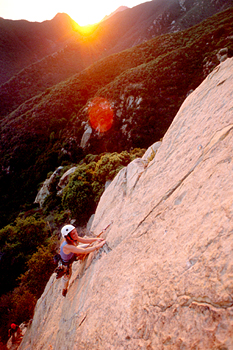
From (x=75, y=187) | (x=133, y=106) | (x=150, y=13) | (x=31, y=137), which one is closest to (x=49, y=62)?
(x=31, y=137)

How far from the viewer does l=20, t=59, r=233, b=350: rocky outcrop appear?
1878 mm

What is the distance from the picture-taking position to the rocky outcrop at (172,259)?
1.88m

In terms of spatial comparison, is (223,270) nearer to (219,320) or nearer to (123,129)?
(219,320)

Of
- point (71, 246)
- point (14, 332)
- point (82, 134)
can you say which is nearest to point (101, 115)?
point (82, 134)

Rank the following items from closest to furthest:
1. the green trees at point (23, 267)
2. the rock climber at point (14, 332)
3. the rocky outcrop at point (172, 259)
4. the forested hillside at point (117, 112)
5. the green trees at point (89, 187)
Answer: the rocky outcrop at point (172, 259), the rock climber at point (14, 332), the green trees at point (23, 267), the green trees at point (89, 187), the forested hillside at point (117, 112)

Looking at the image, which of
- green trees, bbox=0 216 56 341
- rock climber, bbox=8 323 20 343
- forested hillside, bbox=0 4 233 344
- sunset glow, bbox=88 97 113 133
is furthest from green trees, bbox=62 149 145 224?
sunset glow, bbox=88 97 113 133

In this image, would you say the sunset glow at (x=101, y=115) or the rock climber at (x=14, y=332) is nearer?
the rock climber at (x=14, y=332)

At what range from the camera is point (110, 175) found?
1589 centimetres

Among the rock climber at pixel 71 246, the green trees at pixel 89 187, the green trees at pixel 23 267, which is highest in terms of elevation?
the rock climber at pixel 71 246

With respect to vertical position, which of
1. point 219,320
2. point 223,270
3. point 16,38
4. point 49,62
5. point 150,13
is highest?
point 16,38

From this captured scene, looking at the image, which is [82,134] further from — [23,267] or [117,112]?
[23,267]

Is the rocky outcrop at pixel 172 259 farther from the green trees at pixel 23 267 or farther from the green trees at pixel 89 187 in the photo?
the green trees at pixel 89 187

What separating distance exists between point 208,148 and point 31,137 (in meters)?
44.9

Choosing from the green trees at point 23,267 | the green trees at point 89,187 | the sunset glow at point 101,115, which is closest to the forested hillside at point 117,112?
the sunset glow at point 101,115
